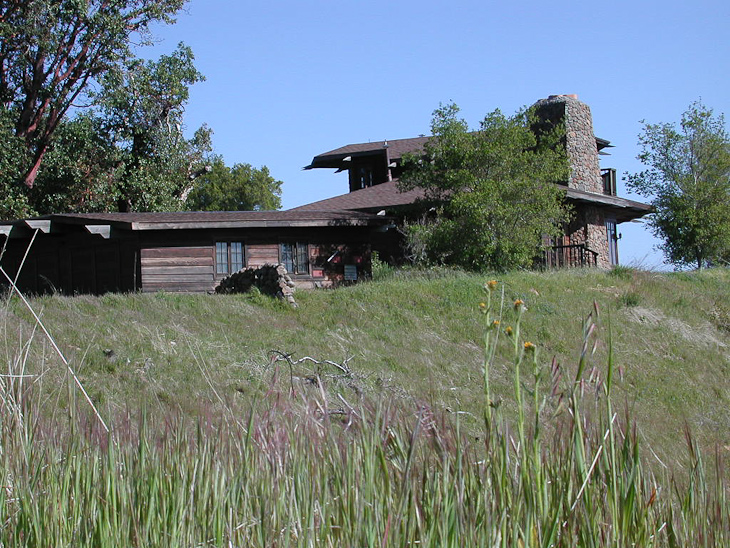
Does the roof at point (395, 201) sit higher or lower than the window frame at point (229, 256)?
higher

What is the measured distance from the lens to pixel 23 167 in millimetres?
29391

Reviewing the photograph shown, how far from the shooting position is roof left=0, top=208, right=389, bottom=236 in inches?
939

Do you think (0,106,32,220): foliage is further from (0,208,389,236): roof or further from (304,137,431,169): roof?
(304,137,431,169): roof

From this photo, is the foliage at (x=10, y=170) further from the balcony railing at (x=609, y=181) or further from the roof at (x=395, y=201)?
the balcony railing at (x=609, y=181)

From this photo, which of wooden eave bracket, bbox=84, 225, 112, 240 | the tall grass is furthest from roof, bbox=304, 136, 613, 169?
the tall grass

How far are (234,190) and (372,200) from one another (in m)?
34.5

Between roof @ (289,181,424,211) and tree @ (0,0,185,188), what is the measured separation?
8.84 m

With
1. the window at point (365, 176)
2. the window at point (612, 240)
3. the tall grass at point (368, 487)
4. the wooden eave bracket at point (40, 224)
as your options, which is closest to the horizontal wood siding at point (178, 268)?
the wooden eave bracket at point (40, 224)

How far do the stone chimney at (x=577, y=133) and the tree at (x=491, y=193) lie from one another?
6.13 metres

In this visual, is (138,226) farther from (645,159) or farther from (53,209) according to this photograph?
(645,159)

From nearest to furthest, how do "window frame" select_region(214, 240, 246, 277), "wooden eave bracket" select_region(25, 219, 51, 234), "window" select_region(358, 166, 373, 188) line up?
"wooden eave bracket" select_region(25, 219, 51, 234)
"window frame" select_region(214, 240, 246, 277)
"window" select_region(358, 166, 373, 188)

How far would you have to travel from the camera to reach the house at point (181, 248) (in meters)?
24.6

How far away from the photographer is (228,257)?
85.9 feet

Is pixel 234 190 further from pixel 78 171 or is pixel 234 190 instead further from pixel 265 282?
pixel 265 282
